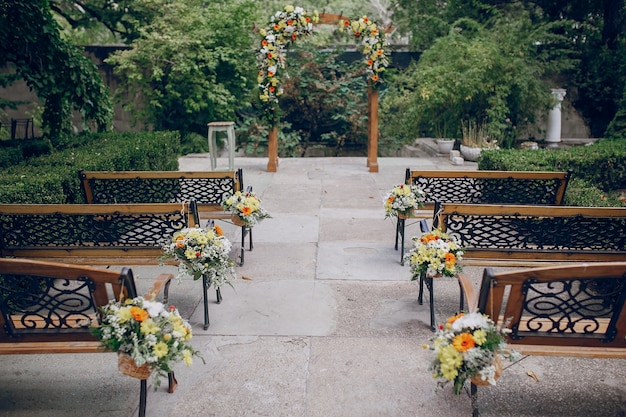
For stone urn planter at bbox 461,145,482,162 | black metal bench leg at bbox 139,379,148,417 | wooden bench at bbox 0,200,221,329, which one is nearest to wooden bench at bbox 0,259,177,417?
black metal bench leg at bbox 139,379,148,417

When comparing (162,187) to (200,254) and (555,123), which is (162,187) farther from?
(555,123)

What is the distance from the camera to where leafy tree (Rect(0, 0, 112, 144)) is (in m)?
8.22

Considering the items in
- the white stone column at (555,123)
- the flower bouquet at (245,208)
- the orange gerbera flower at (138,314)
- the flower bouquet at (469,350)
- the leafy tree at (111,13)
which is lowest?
the flower bouquet at (469,350)

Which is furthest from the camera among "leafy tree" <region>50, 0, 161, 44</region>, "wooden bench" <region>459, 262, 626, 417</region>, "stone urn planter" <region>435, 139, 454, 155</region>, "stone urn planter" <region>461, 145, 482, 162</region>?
"leafy tree" <region>50, 0, 161, 44</region>

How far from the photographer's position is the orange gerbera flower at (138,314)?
286cm

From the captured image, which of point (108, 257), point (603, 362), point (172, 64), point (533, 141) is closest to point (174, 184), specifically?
point (108, 257)

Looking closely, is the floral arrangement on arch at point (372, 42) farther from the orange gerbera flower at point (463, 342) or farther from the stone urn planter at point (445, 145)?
the orange gerbera flower at point (463, 342)

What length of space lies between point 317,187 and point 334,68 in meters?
7.36

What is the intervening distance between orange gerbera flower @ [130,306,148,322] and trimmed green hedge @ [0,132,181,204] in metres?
2.80

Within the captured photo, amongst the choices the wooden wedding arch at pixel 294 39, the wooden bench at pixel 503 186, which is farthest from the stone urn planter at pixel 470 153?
the wooden bench at pixel 503 186

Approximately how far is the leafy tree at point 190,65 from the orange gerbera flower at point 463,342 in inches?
Answer: 468

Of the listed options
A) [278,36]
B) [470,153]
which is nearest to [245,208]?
[278,36]

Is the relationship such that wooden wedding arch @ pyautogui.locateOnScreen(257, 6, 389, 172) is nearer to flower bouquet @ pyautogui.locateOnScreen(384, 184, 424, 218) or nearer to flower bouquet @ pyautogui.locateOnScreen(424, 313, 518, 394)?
flower bouquet @ pyautogui.locateOnScreen(384, 184, 424, 218)

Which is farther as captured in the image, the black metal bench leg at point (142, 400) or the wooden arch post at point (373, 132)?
the wooden arch post at point (373, 132)
